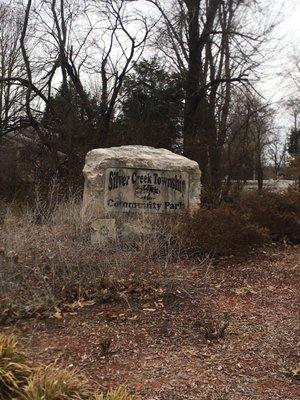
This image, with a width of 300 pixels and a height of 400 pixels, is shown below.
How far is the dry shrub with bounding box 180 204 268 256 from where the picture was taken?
698 cm

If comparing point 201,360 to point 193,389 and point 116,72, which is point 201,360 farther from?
point 116,72

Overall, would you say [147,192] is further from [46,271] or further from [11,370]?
[11,370]

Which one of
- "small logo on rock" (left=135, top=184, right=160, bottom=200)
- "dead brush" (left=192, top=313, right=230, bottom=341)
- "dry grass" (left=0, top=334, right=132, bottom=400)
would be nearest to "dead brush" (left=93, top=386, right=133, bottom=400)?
"dry grass" (left=0, top=334, right=132, bottom=400)

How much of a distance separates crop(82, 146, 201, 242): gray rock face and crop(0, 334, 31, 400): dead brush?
14.1ft

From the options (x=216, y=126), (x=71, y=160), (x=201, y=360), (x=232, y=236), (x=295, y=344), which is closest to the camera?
(x=201, y=360)

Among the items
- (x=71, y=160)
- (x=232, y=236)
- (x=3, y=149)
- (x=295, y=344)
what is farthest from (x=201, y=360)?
(x=3, y=149)

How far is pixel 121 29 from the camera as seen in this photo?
56.4 feet

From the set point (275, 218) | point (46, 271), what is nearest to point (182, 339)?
point (46, 271)

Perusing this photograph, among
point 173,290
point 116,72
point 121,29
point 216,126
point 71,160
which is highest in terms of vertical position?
point 121,29

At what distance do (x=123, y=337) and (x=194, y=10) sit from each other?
523 inches

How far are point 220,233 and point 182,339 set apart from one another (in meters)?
2.78

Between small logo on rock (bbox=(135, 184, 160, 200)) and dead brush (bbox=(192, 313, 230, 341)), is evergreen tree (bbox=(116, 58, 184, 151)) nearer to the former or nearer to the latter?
small logo on rock (bbox=(135, 184, 160, 200))

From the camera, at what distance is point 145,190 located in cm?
862

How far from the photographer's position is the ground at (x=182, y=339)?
12.4 ft
